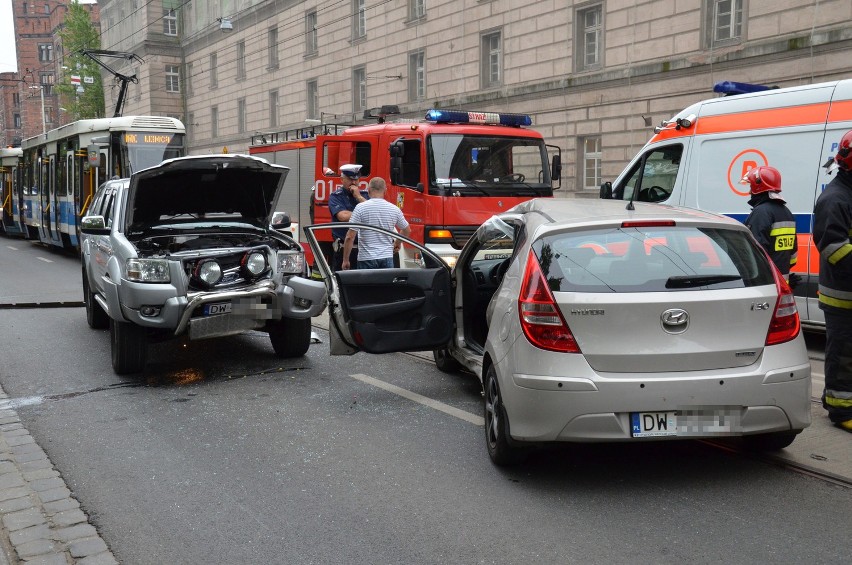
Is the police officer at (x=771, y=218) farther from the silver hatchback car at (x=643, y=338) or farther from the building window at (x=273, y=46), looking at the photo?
the building window at (x=273, y=46)

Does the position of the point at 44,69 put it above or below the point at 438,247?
above

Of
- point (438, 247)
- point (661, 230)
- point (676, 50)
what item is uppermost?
point (676, 50)

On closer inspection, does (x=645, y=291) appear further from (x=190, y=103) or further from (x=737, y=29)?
(x=190, y=103)

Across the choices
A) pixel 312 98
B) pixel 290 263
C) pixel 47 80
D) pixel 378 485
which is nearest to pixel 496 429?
pixel 378 485

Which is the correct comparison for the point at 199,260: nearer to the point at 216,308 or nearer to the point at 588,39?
the point at 216,308

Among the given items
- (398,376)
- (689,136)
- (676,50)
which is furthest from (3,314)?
(676,50)

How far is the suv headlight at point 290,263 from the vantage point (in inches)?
321

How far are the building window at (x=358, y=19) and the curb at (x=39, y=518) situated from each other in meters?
31.1

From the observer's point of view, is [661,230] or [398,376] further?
[398,376]

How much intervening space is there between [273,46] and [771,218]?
37919mm

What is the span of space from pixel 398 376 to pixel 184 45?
4973cm

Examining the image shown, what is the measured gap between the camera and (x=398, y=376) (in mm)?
7867

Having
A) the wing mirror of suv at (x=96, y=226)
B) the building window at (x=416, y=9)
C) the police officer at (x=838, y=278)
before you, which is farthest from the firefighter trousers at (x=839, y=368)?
the building window at (x=416, y=9)

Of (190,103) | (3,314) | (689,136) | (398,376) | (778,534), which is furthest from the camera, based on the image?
(190,103)
